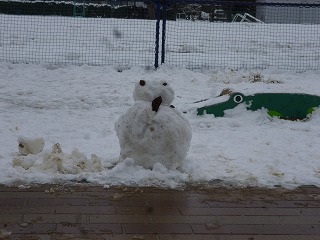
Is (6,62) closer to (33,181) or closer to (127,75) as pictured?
(127,75)

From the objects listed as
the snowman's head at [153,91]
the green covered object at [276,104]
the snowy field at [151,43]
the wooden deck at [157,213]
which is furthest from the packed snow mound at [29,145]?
the snowy field at [151,43]

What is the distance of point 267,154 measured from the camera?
5.91 meters

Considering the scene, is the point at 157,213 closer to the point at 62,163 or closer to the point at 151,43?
the point at 62,163

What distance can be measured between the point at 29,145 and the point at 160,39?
8.95m

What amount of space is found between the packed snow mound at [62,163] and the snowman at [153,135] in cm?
30

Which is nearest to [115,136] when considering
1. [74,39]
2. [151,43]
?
[151,43]

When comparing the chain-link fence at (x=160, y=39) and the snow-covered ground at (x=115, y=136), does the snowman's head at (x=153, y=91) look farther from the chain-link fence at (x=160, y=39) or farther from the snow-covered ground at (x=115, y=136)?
the chain-link fence at (x=160, y=39)

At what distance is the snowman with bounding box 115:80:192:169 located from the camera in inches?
197

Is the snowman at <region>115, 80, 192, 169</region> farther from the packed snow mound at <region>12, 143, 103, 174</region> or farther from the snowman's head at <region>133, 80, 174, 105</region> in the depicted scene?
the packed snow mound at <region>12, 143, 103, 174</region>

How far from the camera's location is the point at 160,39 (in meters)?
13.9

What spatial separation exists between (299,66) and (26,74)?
6439mm

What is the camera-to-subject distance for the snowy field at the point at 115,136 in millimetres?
4973

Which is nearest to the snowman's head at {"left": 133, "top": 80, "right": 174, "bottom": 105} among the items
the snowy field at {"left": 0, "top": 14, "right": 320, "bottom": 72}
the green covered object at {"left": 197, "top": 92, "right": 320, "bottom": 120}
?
the green covered object at {"left": 197, "top": 92, "right": 320, "bottom": 120}

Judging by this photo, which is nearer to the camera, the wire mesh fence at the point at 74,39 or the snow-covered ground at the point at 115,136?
the snow-covered ground at the point at 115,136
